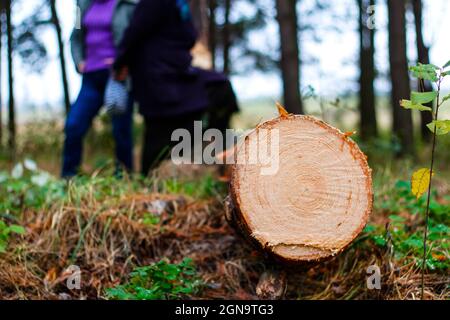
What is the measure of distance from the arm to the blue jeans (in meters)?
0.43

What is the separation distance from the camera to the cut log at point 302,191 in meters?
2.44

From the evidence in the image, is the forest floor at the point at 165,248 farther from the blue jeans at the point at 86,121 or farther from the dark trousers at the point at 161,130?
the blue jeans at the point at 86,121

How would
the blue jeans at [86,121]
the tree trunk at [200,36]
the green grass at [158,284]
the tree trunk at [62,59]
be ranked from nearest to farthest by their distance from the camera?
1. the green grass at [158,284]
2. the blue jeans at [86,121]
3. the tree trunk at [200,36]
4. the tree trunk at [62,59]

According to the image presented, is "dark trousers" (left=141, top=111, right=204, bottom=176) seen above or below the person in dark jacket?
below

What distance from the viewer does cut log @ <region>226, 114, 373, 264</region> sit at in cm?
244

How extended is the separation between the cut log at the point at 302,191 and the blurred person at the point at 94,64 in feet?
6.54

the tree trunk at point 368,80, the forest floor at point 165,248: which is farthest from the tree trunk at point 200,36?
the tree trunk at point 368,80

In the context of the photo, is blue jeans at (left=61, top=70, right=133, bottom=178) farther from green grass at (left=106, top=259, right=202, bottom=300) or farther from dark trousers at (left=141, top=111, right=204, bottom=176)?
green grass at (left=106, top=259, right=202, bottom=300)

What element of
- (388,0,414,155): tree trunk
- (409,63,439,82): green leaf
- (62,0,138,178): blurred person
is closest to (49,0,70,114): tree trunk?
(62,0,138,178): blurred person

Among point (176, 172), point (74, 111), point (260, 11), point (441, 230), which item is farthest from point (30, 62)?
point (441, 230)

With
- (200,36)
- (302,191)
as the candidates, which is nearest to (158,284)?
(302,191)

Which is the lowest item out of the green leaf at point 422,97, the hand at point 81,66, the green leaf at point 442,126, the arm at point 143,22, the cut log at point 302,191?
the cut log at point 302,191
